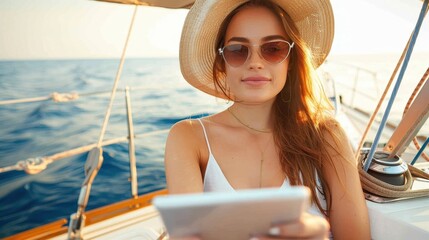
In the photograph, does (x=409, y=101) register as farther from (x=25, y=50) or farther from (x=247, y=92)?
(x=25, y=50)

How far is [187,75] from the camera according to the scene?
153cm

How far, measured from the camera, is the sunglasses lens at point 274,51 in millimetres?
Answer: 1204

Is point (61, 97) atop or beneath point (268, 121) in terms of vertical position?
atop

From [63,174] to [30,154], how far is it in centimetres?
169

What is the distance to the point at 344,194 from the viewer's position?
1.18 metres

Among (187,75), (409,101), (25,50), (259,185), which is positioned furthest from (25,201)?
(25,50)

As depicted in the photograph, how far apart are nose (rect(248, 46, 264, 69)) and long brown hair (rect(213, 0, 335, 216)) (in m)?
0.16

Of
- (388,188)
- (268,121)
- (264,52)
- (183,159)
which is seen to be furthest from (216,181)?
(388,188)

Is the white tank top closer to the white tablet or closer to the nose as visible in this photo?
the nose

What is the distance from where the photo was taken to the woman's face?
1.21m

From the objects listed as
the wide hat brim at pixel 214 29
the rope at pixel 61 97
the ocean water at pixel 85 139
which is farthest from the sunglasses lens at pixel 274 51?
the rope at pixel 61 97

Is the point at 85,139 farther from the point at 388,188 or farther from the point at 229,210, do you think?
the point at 229,210

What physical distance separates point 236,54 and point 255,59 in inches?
3.1

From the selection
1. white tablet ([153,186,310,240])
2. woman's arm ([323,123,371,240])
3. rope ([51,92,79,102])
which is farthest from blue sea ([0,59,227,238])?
white tablet ([153,186,310,240])
